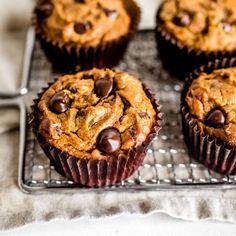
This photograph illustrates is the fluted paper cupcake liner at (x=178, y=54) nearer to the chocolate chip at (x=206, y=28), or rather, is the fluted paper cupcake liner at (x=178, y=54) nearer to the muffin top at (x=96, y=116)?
the chocolate chip at (x=206, y=28)

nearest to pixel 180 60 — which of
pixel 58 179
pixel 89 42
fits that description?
pixel 89 42

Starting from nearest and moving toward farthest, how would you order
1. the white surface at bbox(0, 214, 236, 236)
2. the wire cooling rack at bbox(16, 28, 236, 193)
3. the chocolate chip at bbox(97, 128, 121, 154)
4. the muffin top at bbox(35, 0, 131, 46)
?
the chocolate chip at bbox(97, 128, 121, 154)
the white surface at bbox(0, 214, 236, 236)
the wire cooling rack at bbox(16, 28, 236, 193)
the muffin top at bbox(35, 0, 131, 46)

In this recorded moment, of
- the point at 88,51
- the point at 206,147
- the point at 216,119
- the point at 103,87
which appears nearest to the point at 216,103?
the point at 216,119

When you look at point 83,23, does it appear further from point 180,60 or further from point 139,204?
point 139,204

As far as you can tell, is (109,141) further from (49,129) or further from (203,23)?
(203,23)

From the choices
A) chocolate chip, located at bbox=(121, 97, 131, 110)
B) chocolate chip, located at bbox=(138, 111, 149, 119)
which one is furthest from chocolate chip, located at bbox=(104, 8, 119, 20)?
chocolate chip, located at bbox=(138, 111, 149, 119)

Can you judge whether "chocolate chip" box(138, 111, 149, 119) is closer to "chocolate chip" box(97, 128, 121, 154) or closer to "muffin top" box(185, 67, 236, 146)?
"chocolate chip" box(97, 128, 121, 154)

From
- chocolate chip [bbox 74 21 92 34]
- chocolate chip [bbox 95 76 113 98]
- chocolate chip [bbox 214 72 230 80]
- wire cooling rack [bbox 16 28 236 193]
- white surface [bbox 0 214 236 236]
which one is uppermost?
chocolate chip [bbox 74 21 92 34]
